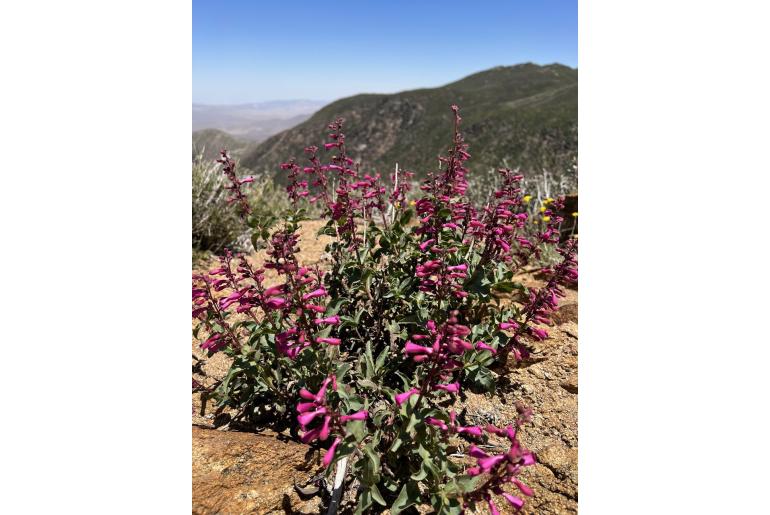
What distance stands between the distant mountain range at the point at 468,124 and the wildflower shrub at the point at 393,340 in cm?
3070

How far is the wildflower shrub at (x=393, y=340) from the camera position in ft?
6.96

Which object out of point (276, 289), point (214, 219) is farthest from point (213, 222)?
point (276, 289)

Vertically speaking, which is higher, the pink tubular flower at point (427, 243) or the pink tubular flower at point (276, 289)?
the pink tubular flower at point (427, 243)

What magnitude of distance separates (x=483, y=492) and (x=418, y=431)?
41 centimetres

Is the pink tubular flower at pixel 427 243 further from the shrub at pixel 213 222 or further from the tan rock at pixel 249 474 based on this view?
the shrub at pixel 213 222

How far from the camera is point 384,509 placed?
2600 millimetres

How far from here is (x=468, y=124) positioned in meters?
50.0

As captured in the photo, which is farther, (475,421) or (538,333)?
(538,333)

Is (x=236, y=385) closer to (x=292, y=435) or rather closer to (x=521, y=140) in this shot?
(x=292, y=435)

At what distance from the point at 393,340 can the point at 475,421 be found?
2.76ft

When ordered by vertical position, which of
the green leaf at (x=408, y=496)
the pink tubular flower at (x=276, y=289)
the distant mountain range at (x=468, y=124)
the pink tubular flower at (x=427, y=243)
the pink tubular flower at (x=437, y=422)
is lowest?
the green leaf at (x=408, y=496)

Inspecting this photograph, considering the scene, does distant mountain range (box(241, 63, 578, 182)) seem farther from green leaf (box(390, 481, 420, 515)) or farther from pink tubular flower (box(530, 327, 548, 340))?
green leaf (box(390, 481, 420, 515))

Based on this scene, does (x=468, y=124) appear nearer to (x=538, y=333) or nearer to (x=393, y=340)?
(x=538, y=333)

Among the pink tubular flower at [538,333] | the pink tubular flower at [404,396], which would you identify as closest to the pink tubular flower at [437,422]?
the pink tubular flower at [404,396]
